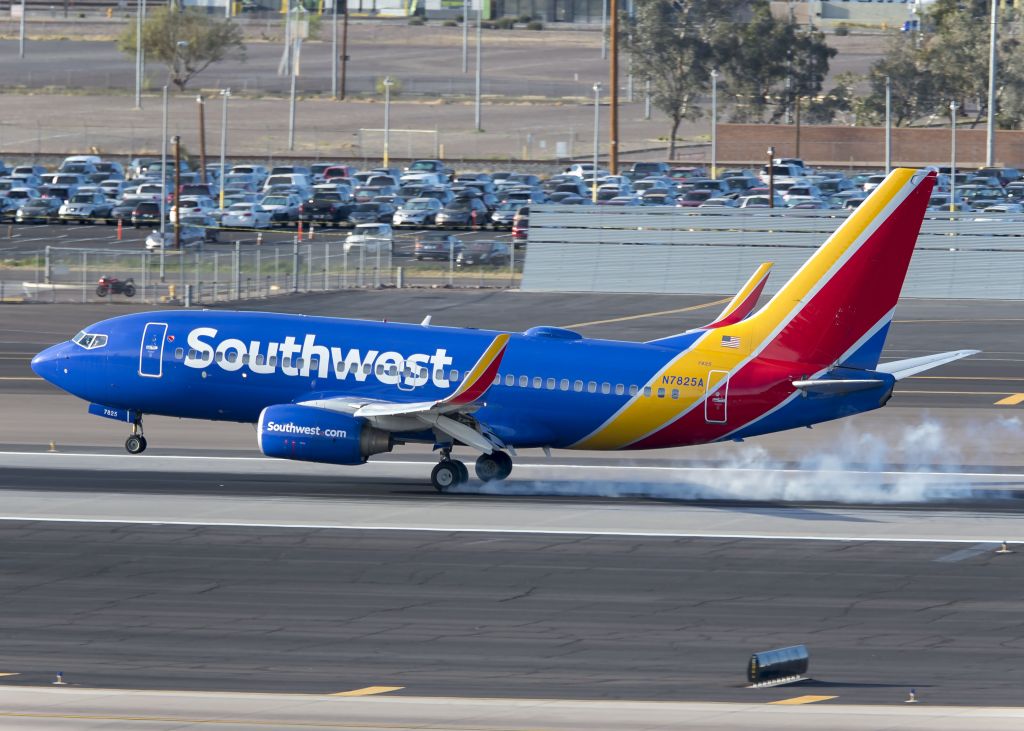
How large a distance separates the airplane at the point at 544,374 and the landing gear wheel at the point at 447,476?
0.12 ft

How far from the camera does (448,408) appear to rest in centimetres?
3875

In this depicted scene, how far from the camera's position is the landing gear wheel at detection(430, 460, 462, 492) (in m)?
41.3

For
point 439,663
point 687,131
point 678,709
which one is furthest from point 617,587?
point 687,131

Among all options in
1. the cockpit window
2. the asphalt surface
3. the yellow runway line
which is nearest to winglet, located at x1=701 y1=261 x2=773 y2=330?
the asphalt surface

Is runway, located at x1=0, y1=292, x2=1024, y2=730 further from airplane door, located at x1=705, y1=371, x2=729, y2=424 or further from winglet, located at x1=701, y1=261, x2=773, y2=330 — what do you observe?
winglet, located at x1=701, y1=261, x2=773, y2=330

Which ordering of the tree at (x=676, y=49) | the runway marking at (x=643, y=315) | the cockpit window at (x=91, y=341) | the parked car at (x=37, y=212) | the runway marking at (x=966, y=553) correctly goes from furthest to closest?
the tree at (x=676, y=49)
the parked car at (x=37, y=212)
the runway marking at (x=643, y=315)
the cockpit window at (x=91, y=341)
the runway marking at (x=966, y=553)

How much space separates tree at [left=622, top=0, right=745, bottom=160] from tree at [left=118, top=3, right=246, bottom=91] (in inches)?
1950

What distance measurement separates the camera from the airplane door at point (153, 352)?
1641 inches

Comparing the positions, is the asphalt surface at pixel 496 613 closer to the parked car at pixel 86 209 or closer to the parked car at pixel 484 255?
the parked car at pixel 484 255

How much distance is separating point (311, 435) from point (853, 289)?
1354cm

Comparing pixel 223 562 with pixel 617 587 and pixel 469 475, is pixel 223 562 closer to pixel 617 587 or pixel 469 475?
pixel 617 587

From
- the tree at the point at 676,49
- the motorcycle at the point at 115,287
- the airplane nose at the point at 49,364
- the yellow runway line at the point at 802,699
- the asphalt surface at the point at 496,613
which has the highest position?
the tree at the point at 676,49

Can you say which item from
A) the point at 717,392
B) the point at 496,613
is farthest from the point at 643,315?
the point at 496,613

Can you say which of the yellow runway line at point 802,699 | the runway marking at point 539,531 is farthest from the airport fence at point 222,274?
the yellow runway line at point 802,699
